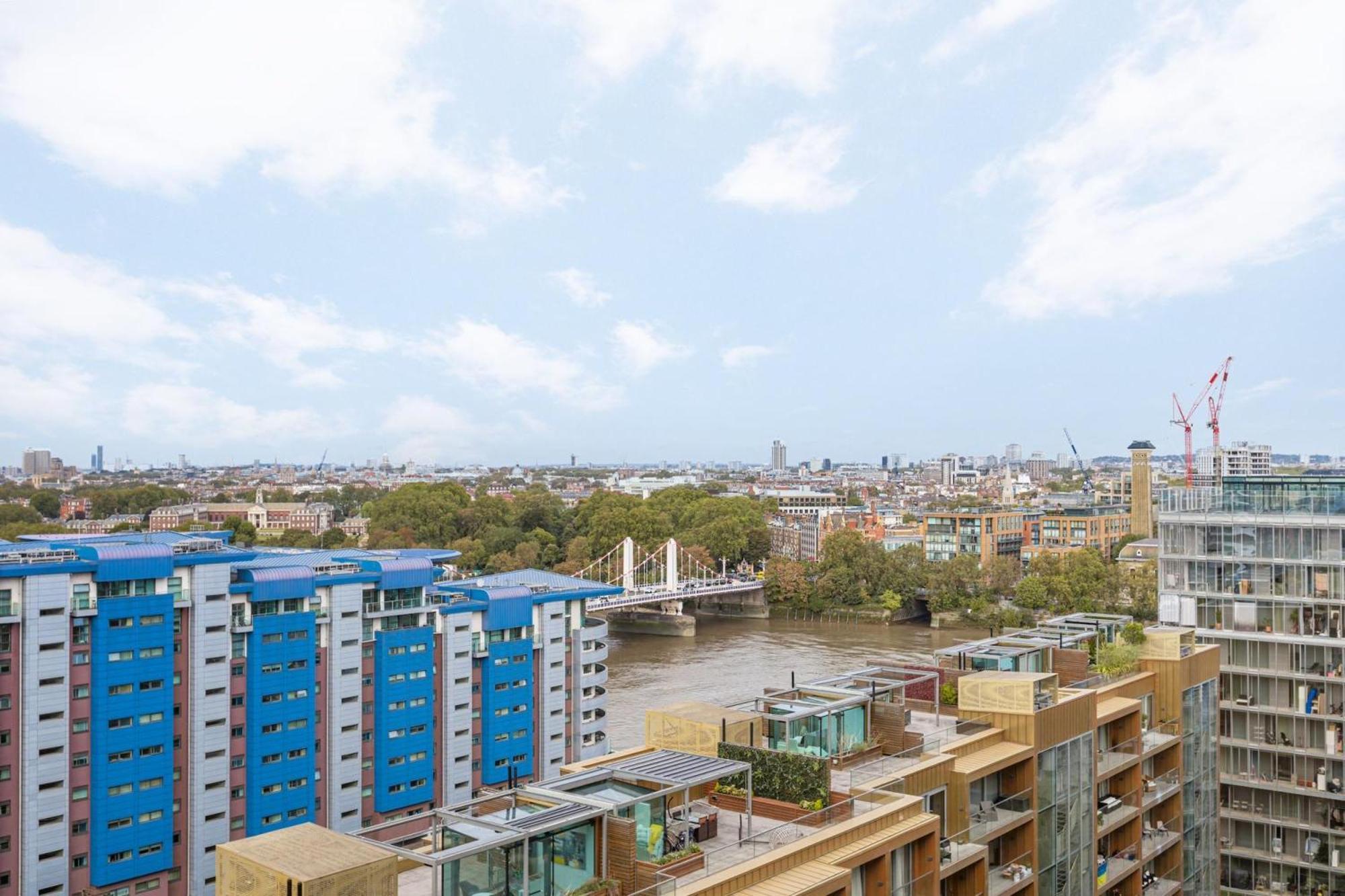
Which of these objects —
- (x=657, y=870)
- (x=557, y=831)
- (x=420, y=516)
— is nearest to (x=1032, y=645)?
(x=657, y=870)

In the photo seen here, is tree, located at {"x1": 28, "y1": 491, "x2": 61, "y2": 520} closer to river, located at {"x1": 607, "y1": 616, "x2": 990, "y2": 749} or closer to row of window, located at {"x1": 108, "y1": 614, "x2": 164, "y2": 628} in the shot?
river, located at {"x1": 607, "y1": 616, "x2": 990, "y2": 749}

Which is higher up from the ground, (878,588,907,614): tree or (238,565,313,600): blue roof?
(238,565,313,600): blue roof

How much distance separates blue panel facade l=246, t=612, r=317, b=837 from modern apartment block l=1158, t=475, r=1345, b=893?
10.4m

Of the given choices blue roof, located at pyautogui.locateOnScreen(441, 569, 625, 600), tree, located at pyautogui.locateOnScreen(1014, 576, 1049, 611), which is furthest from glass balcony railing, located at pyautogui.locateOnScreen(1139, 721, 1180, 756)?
tree, located at pyautogui.locateOnScreen(1014, 576, 1049, 611)

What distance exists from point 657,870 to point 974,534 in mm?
41680

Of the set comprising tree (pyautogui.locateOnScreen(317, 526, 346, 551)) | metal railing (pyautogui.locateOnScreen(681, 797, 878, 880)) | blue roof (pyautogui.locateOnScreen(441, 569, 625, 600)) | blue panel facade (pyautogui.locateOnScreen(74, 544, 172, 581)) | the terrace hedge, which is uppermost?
blue panel facade (pyautogui.locateOnScreen(74, 544, 172, 581))

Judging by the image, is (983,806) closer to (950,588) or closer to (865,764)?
(865,764)

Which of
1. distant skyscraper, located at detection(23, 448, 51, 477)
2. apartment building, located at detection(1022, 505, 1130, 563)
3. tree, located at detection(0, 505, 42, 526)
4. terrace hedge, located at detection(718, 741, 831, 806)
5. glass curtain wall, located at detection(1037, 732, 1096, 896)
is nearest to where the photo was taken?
terrace hedge, located at detection(718, 741, 831, 806)

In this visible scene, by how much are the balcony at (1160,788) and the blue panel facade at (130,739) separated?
10.4 m

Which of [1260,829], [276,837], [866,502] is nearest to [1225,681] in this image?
[1260,829]

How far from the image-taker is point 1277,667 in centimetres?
1071

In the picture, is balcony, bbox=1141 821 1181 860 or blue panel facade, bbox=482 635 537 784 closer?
balcony, bbox=1141 821 1181 860

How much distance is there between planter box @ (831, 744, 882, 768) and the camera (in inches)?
237

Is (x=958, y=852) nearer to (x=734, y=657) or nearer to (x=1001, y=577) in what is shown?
(x=734, y=657)
